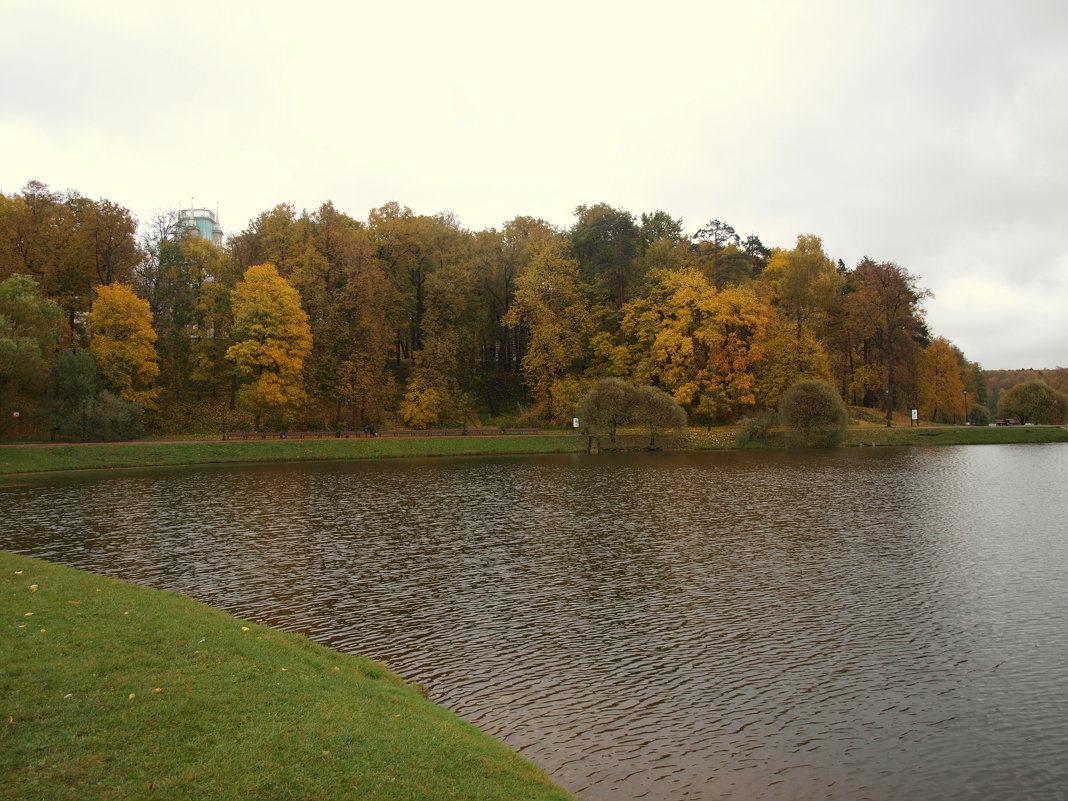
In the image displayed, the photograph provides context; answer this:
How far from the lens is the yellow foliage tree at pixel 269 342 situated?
60656 mm

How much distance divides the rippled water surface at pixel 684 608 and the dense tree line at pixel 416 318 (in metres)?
27.8

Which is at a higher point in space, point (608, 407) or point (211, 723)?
point (608, 407)

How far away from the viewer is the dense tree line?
198 ft

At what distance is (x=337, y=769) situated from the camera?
7152 millimetres

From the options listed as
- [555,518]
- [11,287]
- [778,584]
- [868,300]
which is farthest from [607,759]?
[868,300]

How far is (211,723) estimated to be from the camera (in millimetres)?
7902

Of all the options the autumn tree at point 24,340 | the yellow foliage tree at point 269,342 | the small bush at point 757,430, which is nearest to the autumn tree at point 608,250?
the small bush at point 757,430

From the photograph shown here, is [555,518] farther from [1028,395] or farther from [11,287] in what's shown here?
[1028,395]

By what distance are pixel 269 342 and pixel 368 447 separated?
13577 millimetres

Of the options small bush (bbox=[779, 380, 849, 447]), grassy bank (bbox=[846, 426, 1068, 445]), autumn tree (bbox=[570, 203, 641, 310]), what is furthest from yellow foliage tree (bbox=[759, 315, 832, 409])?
autumn tree (bbox=[570, 203, 641, 310])

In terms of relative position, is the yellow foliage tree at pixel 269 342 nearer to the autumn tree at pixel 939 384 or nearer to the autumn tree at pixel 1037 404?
the autumn tree at pixel 939 384

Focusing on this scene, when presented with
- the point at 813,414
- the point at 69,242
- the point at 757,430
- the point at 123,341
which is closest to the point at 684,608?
the point at 757,430

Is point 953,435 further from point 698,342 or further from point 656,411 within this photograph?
point 656,411

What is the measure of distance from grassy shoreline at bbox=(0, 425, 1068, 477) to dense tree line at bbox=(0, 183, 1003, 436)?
4.16 m
